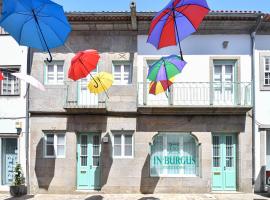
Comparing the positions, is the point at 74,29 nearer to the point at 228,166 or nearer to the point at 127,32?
the point at 127,32

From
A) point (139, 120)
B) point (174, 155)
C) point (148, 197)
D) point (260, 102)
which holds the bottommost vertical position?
point (148, 197)

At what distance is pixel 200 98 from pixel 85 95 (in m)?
4.84

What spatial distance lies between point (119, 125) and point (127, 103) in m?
0.99

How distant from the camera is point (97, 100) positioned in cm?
1392

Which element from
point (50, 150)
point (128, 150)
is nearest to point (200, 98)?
point (128, 150)

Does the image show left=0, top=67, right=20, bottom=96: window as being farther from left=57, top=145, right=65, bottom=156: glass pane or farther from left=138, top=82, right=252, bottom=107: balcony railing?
left=138, top=82, right=252, bottom=107: balcony railing

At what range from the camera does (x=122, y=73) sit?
1428 cm

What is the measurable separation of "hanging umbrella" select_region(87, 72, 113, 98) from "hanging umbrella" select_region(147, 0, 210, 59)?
15.1 feet

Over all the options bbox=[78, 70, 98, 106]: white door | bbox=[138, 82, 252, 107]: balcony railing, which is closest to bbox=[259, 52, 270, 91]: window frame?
bbox=[138, 82, 252, 107]: balcony railing

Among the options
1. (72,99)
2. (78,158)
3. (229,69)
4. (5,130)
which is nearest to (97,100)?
(72,99)

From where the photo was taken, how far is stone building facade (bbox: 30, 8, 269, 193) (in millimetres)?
13789

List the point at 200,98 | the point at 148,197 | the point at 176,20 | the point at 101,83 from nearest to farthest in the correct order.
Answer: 1. the point at 176,20
2. the point at 101,83
3. the point at 148,197
4. the point at 200,98

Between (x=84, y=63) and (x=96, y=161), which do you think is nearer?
(x=84, y=63)

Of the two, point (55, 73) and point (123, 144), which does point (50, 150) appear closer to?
point (123, 144)
